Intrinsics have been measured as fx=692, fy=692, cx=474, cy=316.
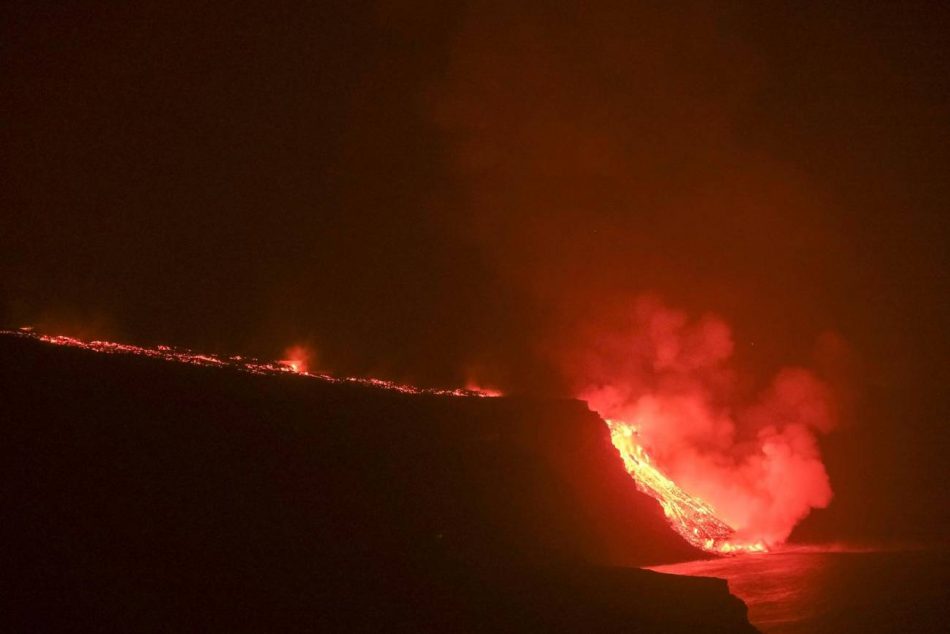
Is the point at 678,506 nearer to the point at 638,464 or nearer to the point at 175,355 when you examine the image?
the point at 638,464

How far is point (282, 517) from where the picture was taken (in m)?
19.5

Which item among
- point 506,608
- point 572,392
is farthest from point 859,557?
point 506,608

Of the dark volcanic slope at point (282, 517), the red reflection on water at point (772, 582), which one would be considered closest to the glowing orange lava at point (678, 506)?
the red reflection on water at point (772, 582)

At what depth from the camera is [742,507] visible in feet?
149

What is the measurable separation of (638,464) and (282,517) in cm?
2429

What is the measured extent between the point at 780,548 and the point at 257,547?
33707 millimetres

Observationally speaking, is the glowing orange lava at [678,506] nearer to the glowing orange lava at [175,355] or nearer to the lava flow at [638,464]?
the lava flow at [638,464]

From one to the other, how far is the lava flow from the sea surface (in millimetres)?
2007

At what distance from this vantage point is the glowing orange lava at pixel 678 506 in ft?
116

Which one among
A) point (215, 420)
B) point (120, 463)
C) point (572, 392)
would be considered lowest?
point (120, 463)

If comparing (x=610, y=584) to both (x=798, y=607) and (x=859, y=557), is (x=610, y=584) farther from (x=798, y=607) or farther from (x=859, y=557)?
(x=859, y=557)

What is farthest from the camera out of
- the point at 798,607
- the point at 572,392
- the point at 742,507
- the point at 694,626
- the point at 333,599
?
the point at 572,392

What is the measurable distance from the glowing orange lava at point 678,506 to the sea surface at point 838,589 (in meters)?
1.80

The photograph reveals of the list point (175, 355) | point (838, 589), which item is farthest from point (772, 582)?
point (175, 355)
